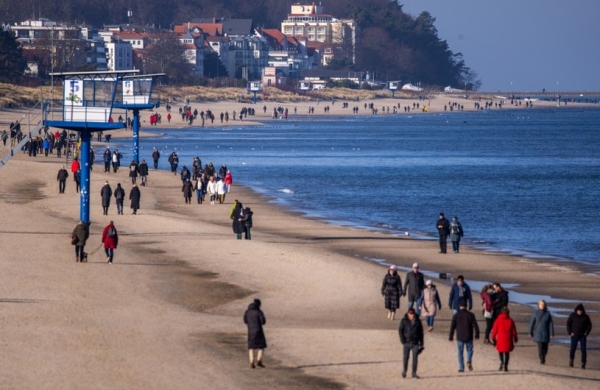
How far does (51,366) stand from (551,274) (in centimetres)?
1605

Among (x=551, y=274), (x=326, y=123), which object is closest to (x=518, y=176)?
(x=551, y=274)

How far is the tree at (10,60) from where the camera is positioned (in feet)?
375

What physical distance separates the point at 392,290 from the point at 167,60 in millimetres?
148100

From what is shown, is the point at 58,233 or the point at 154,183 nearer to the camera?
the point at 58,233

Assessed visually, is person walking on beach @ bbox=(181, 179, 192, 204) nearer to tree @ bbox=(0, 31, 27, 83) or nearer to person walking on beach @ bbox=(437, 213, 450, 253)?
person walking on beach @ bbox=(437, 213, 450, 253)

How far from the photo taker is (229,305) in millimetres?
23234

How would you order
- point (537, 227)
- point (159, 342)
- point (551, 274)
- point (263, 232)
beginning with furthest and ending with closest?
point (537, 227) < point (263, 232) < point (551, 274) < point (159, 342)

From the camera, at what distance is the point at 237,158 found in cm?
7631

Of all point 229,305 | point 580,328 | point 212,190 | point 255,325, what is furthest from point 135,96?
point 580,328

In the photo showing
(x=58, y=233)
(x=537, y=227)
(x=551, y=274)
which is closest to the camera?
(x=551, y=274)

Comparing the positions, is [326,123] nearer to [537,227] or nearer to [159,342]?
[537,227]

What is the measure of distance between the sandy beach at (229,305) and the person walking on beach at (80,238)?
0.29 metres

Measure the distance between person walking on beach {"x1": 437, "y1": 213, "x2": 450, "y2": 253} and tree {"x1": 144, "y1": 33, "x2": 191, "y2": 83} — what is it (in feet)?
434

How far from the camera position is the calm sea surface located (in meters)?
42.6
